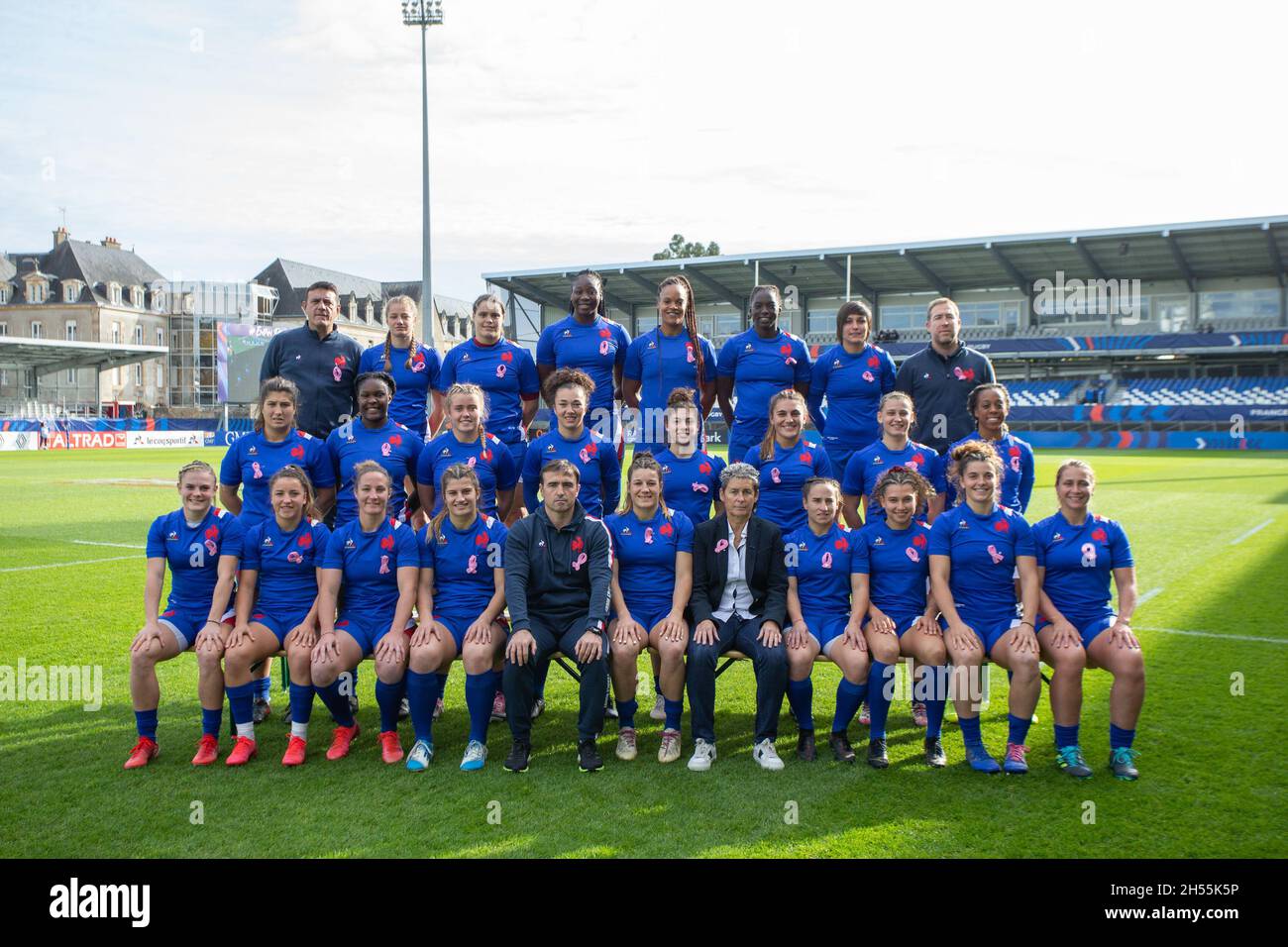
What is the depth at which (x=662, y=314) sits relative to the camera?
5855mm

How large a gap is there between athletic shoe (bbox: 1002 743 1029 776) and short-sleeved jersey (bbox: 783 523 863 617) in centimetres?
99

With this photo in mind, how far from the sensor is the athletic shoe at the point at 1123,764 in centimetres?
425

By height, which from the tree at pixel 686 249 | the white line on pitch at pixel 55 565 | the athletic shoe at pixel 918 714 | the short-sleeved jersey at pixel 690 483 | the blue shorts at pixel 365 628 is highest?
the tree at pixel 686 249

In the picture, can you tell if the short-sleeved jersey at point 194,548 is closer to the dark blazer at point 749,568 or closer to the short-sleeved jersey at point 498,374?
the short-sleeved jersey at point 498,374

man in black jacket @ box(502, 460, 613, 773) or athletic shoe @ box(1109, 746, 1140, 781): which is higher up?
man in black jacket @ box(502, 460, 613, 773)

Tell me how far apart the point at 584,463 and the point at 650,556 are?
2.44 ft

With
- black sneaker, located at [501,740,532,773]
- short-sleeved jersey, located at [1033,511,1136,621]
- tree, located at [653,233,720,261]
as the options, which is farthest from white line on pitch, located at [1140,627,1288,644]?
tree, located at [653,233,720,261]

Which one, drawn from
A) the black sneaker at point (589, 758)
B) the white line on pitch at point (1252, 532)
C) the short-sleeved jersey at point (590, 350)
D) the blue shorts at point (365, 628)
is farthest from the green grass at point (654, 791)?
the white line on pitch at point (1252, 532)

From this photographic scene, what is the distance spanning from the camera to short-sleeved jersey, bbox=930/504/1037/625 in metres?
4.65

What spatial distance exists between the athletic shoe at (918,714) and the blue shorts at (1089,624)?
0.98m

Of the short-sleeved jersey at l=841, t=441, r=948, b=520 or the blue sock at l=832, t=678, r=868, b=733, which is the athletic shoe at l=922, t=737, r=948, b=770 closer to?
the blue sock at l=832, t=678, r=868, b=733
